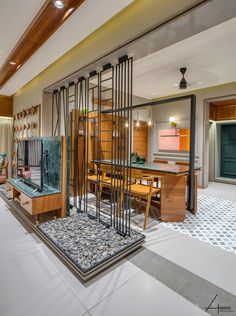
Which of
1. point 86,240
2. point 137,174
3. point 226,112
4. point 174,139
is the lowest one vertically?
point 86,240

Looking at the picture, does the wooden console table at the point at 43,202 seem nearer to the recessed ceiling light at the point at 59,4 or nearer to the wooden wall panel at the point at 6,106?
the recessed ceiling light at the point at 59,4

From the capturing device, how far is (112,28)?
247cm

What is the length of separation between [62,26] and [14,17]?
0.65m

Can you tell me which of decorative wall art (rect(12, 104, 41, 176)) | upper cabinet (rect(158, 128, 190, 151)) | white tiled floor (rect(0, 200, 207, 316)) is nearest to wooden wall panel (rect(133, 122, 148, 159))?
upper cabinet (rect(158, 128, 190, 151))

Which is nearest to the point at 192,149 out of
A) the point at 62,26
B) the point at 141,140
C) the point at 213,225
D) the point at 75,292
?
the point at 213,225

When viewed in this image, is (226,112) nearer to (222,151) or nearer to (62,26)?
(222,151)

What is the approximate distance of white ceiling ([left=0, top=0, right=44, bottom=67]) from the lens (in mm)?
2285

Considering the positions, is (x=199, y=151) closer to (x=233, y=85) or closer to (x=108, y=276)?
(x=233, y=85)

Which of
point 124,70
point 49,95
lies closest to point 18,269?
point 124,70

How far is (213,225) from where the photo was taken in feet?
9.93

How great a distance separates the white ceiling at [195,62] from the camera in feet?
9.61

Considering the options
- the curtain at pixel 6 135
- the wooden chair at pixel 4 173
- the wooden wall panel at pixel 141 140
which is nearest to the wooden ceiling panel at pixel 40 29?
the wooden chair at pixel 4 173

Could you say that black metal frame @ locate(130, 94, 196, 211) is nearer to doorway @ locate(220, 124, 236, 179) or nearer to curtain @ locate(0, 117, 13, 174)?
doorway @ locate(220, 124, 236, 179)

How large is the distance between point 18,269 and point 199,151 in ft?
17.8
